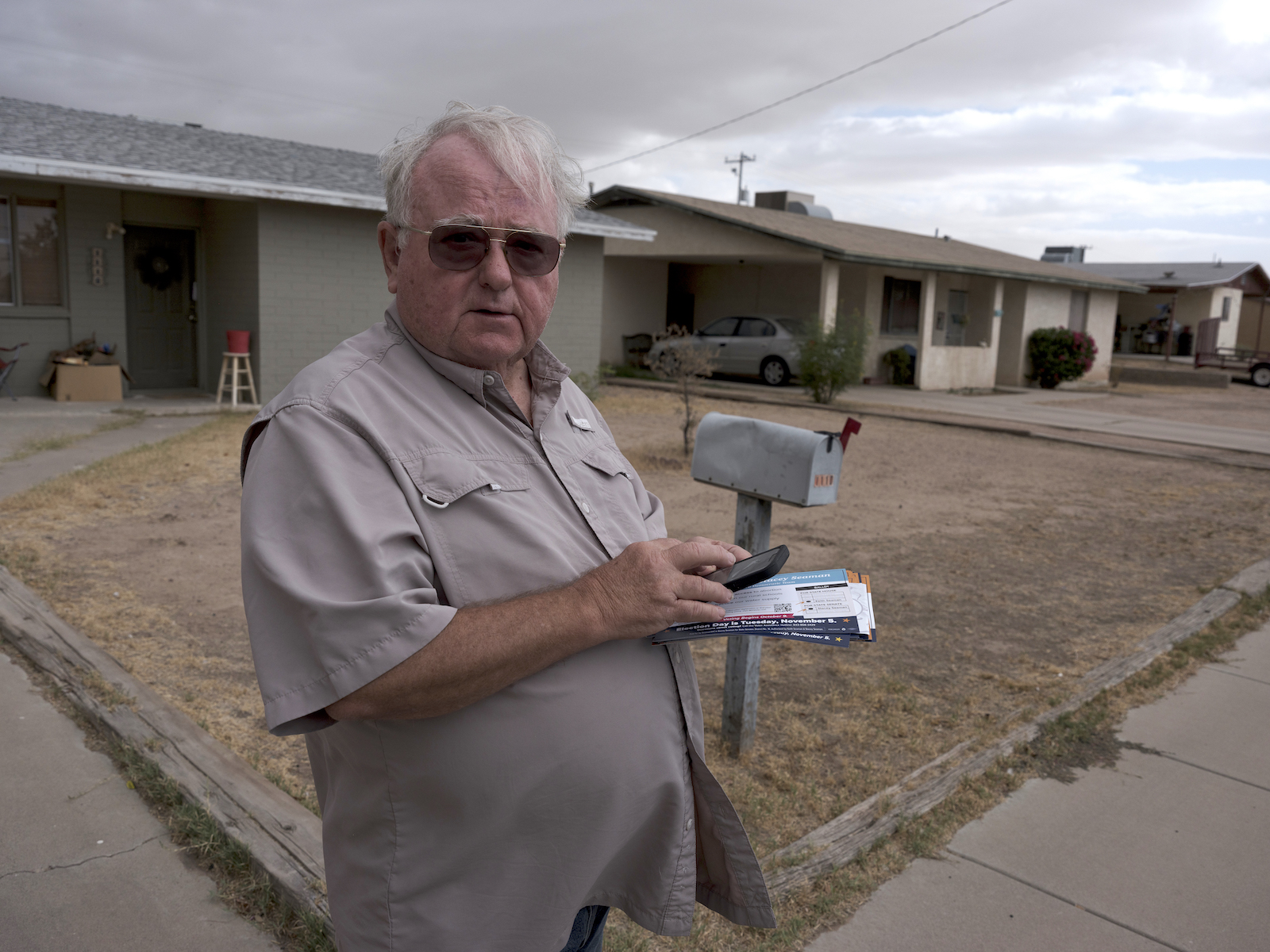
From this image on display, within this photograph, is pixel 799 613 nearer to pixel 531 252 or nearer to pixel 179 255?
pixel 531 252

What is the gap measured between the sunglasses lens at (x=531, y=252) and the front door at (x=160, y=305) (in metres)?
13.2

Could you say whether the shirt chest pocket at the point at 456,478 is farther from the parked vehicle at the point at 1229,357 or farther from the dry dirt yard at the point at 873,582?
the parked vehicle at the point at 1229,357

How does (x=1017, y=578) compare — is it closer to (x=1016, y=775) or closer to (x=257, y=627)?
(x=1016, y=775)

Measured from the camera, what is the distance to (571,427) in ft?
5.73

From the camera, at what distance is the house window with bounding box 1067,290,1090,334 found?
2541cm

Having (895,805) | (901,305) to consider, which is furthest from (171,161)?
(901,305)

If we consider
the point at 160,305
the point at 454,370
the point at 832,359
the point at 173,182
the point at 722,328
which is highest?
the point at 173,182

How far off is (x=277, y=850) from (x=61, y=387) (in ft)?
37.4

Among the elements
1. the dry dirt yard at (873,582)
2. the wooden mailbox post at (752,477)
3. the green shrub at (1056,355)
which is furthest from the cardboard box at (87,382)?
the green shrub at (1056,355)

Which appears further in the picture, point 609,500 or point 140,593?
point 140,593

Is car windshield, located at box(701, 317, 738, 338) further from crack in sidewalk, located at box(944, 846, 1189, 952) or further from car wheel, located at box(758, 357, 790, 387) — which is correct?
crack in sidewalk, located at box(944, 846, 1189, 952)

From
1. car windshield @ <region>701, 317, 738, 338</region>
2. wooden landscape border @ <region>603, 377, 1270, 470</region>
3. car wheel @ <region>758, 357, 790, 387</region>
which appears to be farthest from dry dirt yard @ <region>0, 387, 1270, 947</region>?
car windshield @ <region>701, 317, 738, 338</region>

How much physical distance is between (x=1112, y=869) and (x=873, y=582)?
3.02 m

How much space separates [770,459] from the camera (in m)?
3.35
